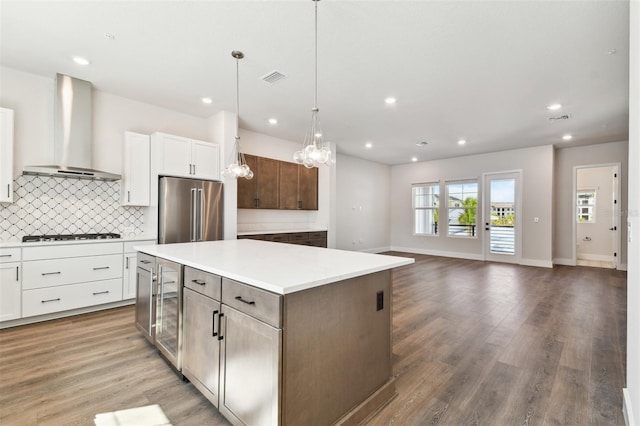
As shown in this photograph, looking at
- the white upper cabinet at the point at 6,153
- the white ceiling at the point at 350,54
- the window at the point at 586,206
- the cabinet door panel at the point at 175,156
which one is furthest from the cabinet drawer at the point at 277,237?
the window at the point at 586,206

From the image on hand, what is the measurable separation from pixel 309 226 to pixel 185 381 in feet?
15.8

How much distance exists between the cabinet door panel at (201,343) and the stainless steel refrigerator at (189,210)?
233cm

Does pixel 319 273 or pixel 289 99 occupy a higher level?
pixel 289 99

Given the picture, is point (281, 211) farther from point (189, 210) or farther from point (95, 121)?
point (95, 121)

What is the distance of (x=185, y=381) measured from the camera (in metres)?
2.05

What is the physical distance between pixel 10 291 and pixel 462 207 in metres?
8.74

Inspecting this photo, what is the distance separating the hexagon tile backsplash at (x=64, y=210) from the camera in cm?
331

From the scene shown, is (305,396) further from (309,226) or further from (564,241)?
(564,241)

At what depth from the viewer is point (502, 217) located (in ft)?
23.5

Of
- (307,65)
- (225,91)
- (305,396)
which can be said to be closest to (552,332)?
(305,396)

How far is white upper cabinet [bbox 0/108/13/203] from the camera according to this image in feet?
9.89

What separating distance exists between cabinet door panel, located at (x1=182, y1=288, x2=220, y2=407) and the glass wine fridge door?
78 mm

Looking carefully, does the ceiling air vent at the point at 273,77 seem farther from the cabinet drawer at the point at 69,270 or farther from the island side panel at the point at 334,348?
the cabinet drawer at the point at 69,270
